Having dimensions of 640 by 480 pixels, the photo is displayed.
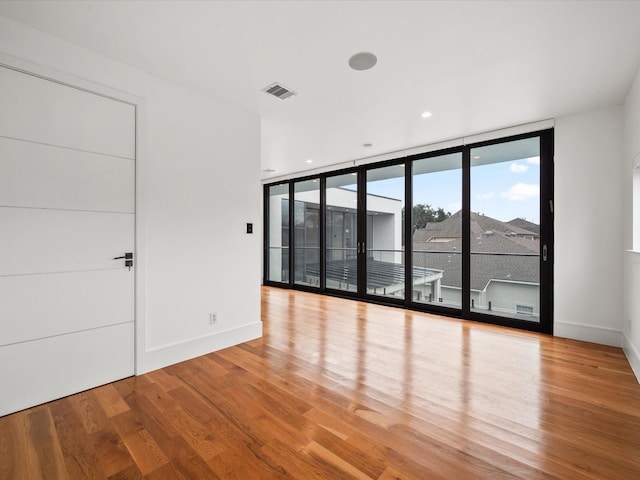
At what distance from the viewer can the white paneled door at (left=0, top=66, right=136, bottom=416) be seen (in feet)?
6.79

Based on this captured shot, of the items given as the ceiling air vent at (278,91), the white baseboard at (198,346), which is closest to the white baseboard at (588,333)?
the white baseboard at (198,346)

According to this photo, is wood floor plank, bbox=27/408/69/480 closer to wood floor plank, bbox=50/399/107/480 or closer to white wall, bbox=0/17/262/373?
wood floor plank, bbox=50/399/107/480

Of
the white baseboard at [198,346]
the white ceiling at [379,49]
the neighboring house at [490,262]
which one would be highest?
the white ceiling at [379,49]

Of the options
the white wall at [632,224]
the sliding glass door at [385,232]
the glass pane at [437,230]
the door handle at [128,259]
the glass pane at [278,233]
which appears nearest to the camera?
the door handle at [128,259]

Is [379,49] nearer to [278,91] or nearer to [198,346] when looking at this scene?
[278,91]

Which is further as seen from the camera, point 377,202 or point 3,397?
point 377,202

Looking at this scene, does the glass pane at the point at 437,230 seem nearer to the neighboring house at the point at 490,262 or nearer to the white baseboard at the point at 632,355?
the neighboring house at the point at 490,262

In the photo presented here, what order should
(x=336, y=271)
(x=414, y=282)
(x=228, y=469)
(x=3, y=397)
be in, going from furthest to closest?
(x=336, y=271) < (x=414, y=282) < (x=3, y=397) < (x=228, y=469)

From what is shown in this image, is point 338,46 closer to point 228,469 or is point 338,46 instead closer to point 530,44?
point 530,44

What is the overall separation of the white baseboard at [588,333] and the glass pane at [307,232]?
13.8 ft

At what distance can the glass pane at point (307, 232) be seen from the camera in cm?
669

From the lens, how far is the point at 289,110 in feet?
11.5

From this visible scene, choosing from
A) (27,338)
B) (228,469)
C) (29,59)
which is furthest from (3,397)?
(29,59)

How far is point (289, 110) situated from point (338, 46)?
4.18 feet
